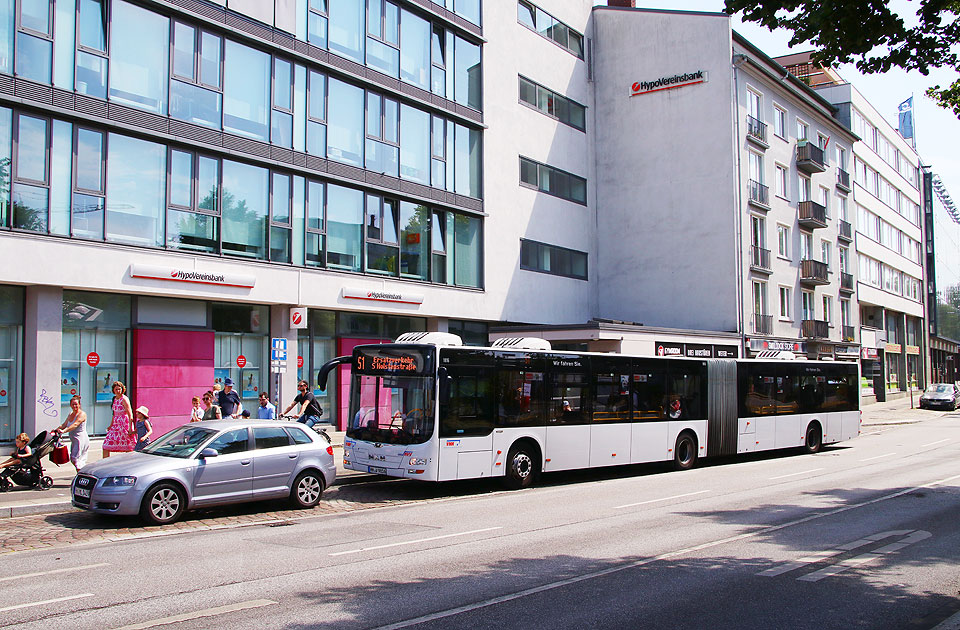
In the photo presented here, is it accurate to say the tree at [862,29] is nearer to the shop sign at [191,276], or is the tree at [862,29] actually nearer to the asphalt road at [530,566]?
the asphalt road at [530,566]

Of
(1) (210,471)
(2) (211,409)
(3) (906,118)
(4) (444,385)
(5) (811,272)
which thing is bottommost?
(1) (210,471)

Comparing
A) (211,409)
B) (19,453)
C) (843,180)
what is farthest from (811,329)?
(19,453)

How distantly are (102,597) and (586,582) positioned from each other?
4569mm

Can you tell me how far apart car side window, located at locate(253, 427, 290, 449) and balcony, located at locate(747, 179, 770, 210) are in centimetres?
2947

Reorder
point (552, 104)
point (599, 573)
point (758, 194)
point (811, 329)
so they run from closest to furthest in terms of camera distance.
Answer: point (599, 573)
point (552, 104)
point (758, 194)
point (811, 329)

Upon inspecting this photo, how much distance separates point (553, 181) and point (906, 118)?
54.5 m

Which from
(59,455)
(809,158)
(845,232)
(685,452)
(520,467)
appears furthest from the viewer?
(845,232)

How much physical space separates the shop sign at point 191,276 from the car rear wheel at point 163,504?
9342 mm

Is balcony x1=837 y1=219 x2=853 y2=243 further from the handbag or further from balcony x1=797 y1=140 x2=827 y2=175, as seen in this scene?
the handbag

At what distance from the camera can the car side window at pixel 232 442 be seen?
40.5ft

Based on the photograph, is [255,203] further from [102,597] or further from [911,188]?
[911,188]

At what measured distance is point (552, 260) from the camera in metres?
34.9

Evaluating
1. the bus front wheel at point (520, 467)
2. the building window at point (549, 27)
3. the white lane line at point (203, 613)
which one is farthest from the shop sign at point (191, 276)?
the building window at point (549, 27)

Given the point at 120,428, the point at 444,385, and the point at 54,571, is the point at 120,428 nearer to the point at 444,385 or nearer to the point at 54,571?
the point at 444,385
